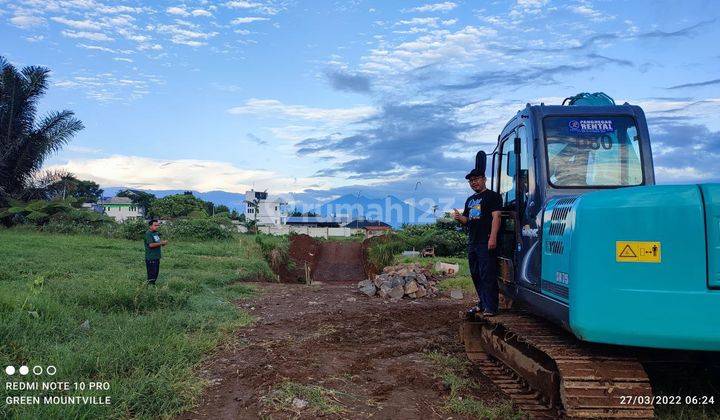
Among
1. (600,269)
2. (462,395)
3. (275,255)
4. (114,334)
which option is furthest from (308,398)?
(275,255)

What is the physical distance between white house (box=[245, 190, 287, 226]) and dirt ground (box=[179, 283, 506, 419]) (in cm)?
7676

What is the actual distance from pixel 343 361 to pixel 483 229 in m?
2.40

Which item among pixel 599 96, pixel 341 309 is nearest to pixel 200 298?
pixel 341 309

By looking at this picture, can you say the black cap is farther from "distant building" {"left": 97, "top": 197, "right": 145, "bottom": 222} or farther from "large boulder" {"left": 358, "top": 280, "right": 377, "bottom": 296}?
"distant building" {"left": 97, "top": 197, "right": 145, "bottom": 222}

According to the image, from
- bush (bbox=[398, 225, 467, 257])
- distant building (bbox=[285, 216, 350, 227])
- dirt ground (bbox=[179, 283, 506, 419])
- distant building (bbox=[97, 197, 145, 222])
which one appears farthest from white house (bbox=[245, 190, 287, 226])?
dirt ground (bbox=[179, 283, 506, 419])

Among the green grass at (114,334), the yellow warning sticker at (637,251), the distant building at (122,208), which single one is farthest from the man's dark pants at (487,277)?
the distant building at (122,208)

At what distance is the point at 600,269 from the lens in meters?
4.00

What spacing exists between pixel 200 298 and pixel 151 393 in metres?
6.20

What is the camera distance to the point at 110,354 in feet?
19.8

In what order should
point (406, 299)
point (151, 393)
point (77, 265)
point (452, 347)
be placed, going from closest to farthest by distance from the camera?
1. point (151, 393)
2. point (452, 347)
3. point (406, 299)
4. point (77, 265)

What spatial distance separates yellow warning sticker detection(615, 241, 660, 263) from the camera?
→ 3.90 meters

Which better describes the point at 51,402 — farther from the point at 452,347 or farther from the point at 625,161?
the point at 625,161

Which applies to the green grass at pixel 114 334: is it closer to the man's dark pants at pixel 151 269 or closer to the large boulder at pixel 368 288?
the man's dark pants at pixel 151 269

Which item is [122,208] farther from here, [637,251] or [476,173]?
[637,251]
